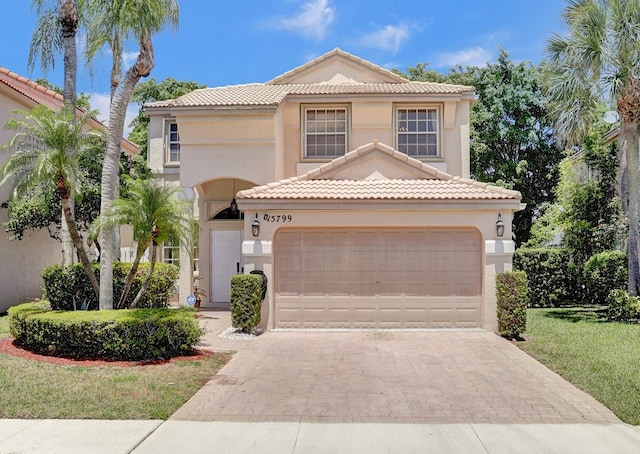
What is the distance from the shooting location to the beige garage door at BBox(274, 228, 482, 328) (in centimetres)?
1280

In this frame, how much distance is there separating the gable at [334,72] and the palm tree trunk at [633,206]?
7.91m

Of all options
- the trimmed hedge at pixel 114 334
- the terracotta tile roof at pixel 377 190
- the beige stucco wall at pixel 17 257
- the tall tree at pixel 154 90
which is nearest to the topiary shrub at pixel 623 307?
the terracotta tile roof at pixel 377 190

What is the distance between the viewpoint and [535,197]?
29.1 m

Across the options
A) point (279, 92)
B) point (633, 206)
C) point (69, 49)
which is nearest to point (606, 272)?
point (633, 206)

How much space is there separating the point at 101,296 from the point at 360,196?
21.2 feet

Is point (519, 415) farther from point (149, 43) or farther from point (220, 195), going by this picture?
point (220, 195)

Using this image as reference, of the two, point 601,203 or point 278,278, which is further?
point 601,203

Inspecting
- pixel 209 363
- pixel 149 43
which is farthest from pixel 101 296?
pixel 149 43

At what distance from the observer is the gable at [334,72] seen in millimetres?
19188

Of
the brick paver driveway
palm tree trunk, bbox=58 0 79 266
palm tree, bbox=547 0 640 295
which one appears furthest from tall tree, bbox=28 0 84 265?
palm tree, bbox=547 0 640 295

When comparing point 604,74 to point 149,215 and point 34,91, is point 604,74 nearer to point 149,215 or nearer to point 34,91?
point 149,215

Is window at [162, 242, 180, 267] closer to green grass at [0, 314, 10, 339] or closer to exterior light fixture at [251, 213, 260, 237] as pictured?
green grass at [0, 314, 10, 339]

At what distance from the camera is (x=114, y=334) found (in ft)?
30.9

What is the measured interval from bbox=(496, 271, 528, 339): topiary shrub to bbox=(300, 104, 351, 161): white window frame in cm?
759
